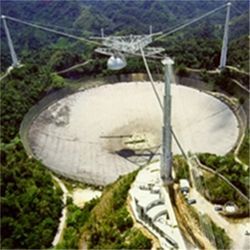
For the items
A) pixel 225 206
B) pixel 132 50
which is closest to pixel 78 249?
pixel 225 206

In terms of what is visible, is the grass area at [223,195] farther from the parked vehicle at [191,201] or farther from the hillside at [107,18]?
the hillside at [107,18]

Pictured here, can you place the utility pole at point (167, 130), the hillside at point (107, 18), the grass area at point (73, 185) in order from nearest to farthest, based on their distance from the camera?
the utility pole at point (167, 130) < the grass area at point (73, 185) < the hillside at point (107, 18)

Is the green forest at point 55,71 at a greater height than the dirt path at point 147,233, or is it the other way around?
the dirt path at point 147,233

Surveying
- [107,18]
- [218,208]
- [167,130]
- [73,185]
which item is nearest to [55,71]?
[73,185]

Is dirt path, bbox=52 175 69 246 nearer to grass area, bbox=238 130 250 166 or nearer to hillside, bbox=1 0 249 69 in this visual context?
grass area, bbox=238 130 250 166

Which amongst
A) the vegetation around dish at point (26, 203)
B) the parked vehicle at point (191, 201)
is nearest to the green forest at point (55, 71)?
the vegetation around dish at point (26, 203)

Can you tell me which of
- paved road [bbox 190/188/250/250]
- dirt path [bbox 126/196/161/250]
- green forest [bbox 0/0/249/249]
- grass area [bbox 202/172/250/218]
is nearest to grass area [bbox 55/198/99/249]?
green forest [bbox 0/0/249/249]
